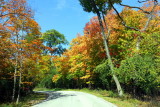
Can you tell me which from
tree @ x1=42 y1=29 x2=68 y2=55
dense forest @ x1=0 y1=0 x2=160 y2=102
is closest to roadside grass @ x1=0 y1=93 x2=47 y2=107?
dense forest @ x1=0 y1=0 x2=160 y2=102

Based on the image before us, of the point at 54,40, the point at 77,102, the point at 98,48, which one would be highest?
the point at 54,40

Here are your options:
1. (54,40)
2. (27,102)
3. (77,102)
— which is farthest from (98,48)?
(54,40)

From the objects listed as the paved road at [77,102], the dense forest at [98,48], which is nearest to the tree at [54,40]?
the dense forest at [98,48]

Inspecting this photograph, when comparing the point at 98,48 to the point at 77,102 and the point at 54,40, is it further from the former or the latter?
the point at 54,40

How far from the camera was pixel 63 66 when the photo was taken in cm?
3136

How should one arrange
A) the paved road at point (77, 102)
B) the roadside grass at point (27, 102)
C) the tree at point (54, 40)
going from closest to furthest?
the paved road at point (77, 102), the roadside grass at point (27, 102), the tree at point (54, 40)

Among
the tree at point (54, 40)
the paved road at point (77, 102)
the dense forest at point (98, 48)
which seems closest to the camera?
the dense forest at point (98, 48)

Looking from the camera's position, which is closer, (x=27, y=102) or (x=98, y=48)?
(x=27, y=102)

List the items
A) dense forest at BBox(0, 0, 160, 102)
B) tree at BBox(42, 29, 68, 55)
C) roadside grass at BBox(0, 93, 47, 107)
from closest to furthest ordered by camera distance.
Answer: dense forest at BBox(0, 0, 160, 102) → roadside grass at BBox(0, 93, 47, 107) → tree at BBox(42, 29, 68, 55)

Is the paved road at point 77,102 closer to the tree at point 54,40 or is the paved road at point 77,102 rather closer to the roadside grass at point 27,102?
the roadside grass at point 27,102

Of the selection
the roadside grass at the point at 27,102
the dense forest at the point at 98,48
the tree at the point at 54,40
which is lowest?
the roadside grass at the point at 27,102

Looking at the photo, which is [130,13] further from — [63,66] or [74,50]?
[63,66]

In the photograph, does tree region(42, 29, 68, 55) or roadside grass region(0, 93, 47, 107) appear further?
Result: tree region(42, 29, 68, 55)

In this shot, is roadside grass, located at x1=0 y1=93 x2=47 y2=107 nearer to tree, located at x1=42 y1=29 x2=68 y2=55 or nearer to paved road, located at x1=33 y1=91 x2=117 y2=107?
paved road, located at x1=33 y1=91 x2=117 y2=107
